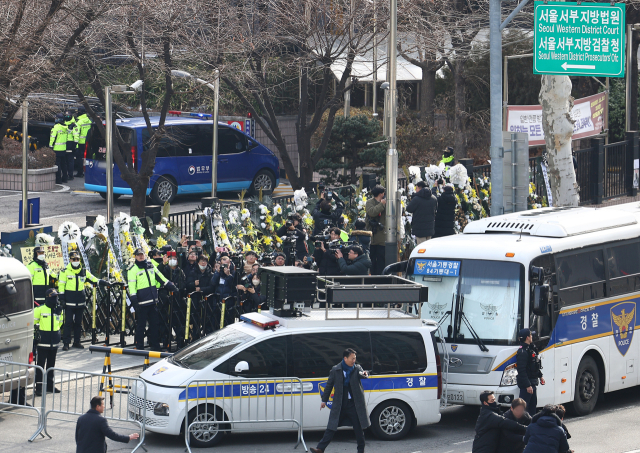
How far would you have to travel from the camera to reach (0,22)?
1845cm

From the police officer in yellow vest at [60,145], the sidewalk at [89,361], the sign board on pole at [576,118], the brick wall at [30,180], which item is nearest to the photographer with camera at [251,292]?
the sidewalk at [89,361]

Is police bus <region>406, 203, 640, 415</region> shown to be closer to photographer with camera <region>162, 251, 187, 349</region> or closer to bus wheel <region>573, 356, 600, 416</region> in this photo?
bus wheel <region>573, 356, 600, 416</region>

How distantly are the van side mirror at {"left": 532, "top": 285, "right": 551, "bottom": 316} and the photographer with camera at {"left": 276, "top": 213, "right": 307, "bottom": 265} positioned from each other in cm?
615

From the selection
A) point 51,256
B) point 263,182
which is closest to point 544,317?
point 51,256

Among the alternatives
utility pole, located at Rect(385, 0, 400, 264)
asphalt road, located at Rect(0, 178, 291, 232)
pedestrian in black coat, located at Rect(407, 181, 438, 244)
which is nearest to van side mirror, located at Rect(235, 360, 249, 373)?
utility pole, located at Rect(385, 0, 400, 264)

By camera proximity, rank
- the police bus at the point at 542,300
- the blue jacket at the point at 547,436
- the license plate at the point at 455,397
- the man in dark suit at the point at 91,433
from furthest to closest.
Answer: the police bus at the point at 542,300, the license plate at the point at 455,397, the man in dark suit at the point at 91,433, the blue jacket at the point at 547,436

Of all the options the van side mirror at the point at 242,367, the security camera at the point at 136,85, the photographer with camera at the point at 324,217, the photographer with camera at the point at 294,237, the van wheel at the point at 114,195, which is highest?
the security camera at the point at 136,85

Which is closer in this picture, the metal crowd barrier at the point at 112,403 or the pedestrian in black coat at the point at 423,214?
the metal crowd barrier at the point at 112,403

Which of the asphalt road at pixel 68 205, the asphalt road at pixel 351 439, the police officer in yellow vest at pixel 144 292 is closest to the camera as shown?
the asphalt road at pixel 351 439

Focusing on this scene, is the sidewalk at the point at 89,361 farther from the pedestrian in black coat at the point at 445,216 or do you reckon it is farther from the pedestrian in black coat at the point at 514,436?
the pedestrian in black coat at the point at 445,216

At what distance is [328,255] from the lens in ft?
51.3

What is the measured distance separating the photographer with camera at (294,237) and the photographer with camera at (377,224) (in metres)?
1.32

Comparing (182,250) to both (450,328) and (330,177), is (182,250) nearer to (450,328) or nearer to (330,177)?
(450,328)

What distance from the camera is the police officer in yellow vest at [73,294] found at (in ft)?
48.4
